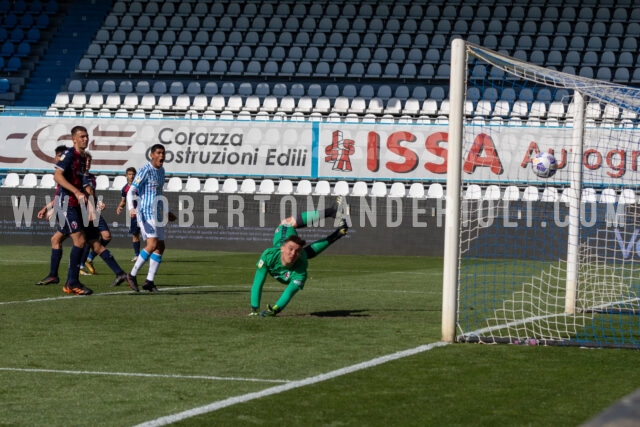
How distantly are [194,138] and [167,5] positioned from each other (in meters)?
9.39

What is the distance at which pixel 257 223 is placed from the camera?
24625mm

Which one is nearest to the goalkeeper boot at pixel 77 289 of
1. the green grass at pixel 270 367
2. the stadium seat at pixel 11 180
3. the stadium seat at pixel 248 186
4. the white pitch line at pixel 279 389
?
the green grass at pixel 270 367

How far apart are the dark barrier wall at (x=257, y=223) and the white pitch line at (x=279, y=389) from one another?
1602 cm

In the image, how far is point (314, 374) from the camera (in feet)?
21.0

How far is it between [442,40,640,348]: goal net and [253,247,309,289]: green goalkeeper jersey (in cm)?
150

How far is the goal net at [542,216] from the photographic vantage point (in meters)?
8.26

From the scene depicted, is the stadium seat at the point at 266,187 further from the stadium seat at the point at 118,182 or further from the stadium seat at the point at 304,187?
the stadium seat at the point at 118,182

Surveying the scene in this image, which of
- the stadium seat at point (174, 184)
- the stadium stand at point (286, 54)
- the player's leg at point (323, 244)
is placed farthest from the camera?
the stadium stand at point (286, 54)

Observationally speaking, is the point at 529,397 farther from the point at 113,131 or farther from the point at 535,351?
the point at 113,131

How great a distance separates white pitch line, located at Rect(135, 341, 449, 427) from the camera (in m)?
4.97

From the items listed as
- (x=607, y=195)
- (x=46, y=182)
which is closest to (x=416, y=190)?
(x=607, y=195)

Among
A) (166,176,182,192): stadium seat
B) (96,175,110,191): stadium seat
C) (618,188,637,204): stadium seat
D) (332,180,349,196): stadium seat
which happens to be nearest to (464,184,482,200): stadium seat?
(332,180,349,196): stadium seat

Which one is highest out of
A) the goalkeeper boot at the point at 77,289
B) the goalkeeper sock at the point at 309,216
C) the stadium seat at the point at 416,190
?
the stadium seat at the point at 416,190

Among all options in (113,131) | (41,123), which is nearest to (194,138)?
(113,131)
